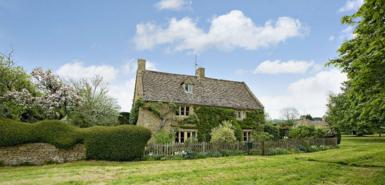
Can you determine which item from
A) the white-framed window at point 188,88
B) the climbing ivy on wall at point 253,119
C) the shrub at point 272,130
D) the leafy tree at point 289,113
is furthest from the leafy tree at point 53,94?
the leafy tree at point 289,113

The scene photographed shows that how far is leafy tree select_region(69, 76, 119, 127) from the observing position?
26609 mm

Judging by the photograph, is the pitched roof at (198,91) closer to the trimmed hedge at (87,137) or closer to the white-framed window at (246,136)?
the white-framed window at (246,136)

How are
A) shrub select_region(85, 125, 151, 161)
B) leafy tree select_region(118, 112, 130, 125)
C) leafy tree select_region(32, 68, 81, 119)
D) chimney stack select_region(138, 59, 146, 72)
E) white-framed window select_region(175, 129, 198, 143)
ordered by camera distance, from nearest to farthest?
shrub select_region(85, 125, 151, 161), leafy tree select_region(32, 68, 81, 119), white-framed window select_region(175, 129, 198, 143), chimney stack select_region(138, 59, 146, 72), leafy tree select_region(118, 112, 130, 125)

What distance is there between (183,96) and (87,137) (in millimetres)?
12161

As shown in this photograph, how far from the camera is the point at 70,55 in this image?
78.7 ft

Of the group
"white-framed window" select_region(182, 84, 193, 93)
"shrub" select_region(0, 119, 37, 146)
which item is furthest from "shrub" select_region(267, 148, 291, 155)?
"shrub" select_region(0, 119, 37, 146)

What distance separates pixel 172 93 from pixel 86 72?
51.6ft

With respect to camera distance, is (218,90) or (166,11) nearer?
(166,11)

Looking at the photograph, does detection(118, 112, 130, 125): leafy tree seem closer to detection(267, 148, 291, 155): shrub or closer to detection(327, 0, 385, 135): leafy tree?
detection(267, 148, 291, 155): shrub

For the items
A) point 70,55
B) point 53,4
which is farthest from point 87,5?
point 70,55

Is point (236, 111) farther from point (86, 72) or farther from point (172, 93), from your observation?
point (86, 72)

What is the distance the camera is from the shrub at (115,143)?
59.3ft

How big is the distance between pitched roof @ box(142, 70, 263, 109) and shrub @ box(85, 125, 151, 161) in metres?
6.88

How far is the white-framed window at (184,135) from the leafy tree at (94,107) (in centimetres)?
978
